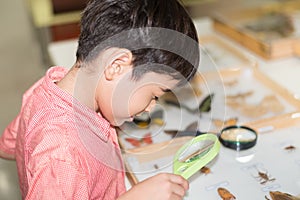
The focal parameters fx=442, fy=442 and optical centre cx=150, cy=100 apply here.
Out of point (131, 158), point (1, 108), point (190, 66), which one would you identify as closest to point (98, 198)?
point (131, 158)

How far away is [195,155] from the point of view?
0.69 meters

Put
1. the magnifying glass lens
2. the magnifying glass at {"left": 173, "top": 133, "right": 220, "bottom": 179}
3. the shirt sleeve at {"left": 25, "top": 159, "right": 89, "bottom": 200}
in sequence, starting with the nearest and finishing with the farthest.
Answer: the shirt sleeve at {"left": 25, "top": 159, "right": 89, "bottom": 200} → the magnifying glass at {"left": 173, "top": 133, "right": 220, "bottom": 179} → the magnifying glass lens

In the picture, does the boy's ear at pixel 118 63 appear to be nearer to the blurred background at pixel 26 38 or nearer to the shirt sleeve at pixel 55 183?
the shirt sleeve at pixel 55 183

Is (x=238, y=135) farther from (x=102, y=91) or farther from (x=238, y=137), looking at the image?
(x=102, y=91)

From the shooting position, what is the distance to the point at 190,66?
25.5 inches

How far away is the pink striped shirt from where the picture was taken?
0.56 metres

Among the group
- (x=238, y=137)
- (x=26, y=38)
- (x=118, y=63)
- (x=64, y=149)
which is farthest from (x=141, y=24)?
(x=26, y=38)

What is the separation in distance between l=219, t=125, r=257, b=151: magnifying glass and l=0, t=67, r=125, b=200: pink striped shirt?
0.64ft

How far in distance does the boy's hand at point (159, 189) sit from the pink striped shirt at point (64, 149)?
2.5 inches

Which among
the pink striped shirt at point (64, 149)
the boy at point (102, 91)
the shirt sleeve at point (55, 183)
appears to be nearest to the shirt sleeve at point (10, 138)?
the pink striped shirt at point (64, 149)

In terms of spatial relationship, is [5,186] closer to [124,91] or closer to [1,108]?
[1,108]

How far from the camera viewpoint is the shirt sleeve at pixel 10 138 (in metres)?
0.80

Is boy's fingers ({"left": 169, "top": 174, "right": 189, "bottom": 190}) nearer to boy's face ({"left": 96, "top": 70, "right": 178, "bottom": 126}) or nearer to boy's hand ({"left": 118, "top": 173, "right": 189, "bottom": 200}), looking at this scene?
boy's hand ({"left": 118, "top": 173, "right": 189, "bottom": 200})

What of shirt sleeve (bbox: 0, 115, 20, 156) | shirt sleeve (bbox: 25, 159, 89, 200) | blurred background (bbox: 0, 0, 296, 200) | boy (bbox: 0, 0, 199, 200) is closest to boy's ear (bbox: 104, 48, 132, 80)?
boy (bbox: 0, 0, 199, 200)
